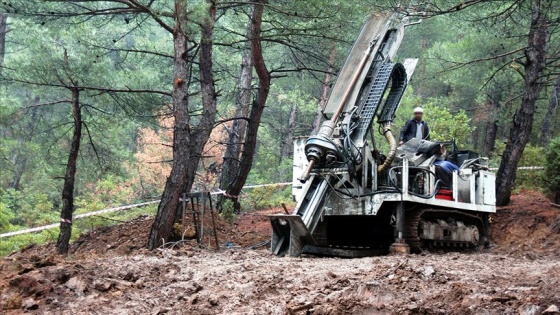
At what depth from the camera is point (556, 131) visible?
20.6 m

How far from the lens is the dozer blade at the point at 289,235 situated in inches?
325

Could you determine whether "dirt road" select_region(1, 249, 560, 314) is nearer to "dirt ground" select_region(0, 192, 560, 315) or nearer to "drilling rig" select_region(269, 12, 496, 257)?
"dirt ground" select_region(0, 192, 560, 315)

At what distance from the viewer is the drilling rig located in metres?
8.70

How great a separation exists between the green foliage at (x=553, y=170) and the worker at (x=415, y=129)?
312 cm

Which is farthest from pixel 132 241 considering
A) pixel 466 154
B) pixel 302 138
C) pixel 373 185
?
pixel 466 154

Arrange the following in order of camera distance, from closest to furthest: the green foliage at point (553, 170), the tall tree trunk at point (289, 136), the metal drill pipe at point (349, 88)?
the metal drill pipe at point (349, 88) < the green foliage at point (553, 170) < the tall tree trunk at point (289, 136)

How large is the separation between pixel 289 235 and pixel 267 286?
114 inches

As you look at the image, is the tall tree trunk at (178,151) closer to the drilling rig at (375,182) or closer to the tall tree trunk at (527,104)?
the drilling rig at (375,182)

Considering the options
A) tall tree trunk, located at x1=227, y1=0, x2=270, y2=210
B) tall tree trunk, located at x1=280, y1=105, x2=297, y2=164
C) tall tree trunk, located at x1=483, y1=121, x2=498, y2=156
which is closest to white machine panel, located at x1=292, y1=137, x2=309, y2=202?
tall tree trunk, located at x1=227, y1=0, x2=270, y2=210

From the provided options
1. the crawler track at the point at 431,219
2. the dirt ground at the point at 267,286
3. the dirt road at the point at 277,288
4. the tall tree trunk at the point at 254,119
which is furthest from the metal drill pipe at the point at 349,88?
the tall tree trunk at the point at 254,119

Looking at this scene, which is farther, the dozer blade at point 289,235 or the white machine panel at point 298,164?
the white machine panel at point 298,164

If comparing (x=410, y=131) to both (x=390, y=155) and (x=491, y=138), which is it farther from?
(x=491, y=138)

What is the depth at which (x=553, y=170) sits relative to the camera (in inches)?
486

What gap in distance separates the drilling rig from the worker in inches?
17.5
